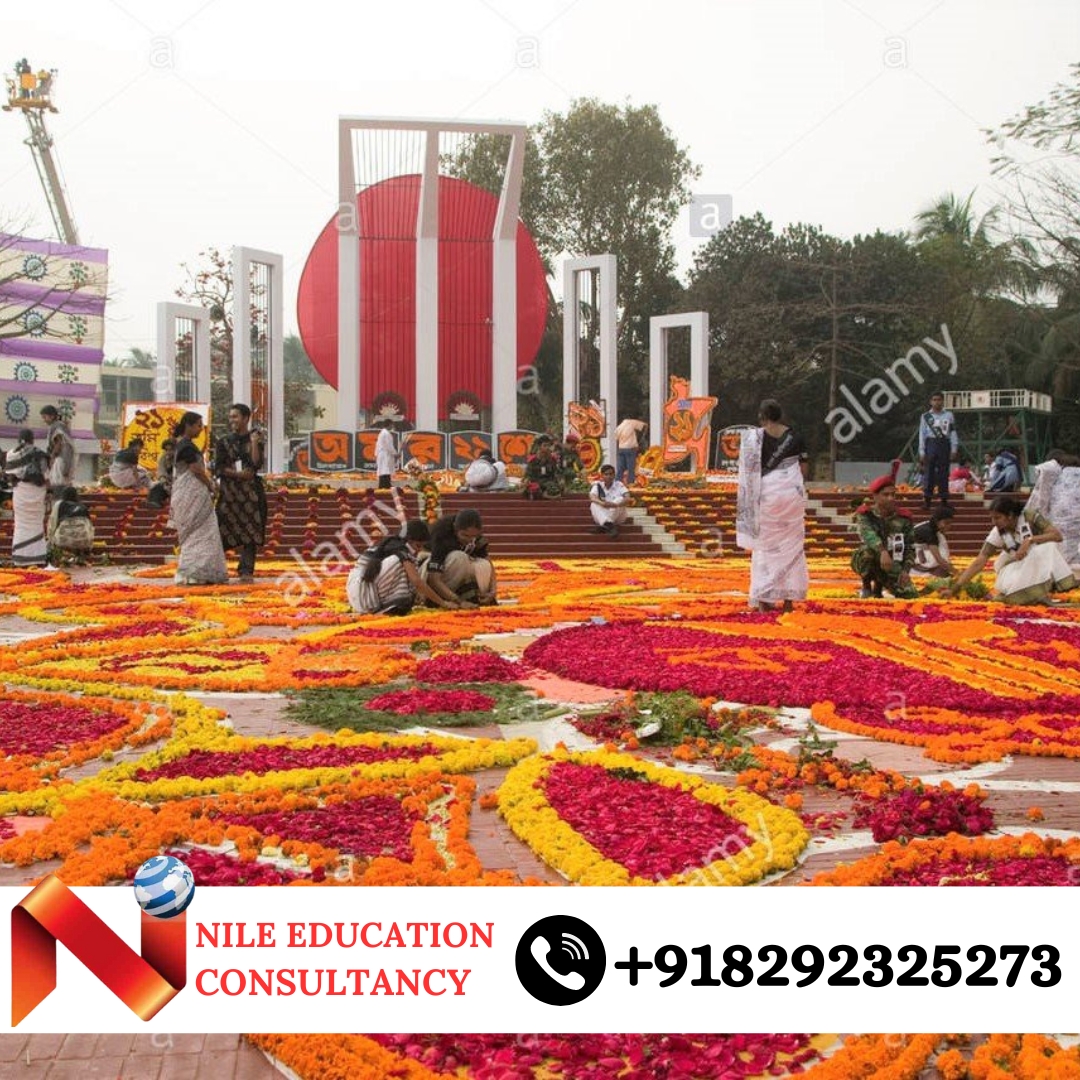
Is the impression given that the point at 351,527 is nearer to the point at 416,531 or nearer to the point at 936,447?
the point at 936,447

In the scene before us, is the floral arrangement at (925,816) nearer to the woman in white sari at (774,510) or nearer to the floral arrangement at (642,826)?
the floral arrangement at (642,826)

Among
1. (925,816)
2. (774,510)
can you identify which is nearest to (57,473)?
(774,510)

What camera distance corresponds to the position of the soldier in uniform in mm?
10000

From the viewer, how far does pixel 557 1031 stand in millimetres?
2539

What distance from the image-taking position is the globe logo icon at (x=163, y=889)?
2.65m

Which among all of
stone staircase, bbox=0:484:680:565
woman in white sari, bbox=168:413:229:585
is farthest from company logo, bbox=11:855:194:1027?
stone staircase, bbox=0:484:680:565

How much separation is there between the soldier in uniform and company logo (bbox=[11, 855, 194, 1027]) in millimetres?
7984

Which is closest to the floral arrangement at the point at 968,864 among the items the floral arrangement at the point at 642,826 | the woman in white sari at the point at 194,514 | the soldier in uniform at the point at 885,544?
the floral arrangement at the point at 642,826

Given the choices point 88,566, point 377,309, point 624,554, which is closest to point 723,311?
point 377,309

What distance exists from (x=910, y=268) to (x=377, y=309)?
14.3 m

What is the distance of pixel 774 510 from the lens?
9.23m

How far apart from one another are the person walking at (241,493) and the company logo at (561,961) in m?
9.57

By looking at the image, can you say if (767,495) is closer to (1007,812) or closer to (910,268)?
(1007,812)

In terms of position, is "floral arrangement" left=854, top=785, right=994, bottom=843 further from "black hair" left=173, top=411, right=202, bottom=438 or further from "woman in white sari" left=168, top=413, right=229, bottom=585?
"woman in white sari" left=168, top=413, right=229, bottom=585
